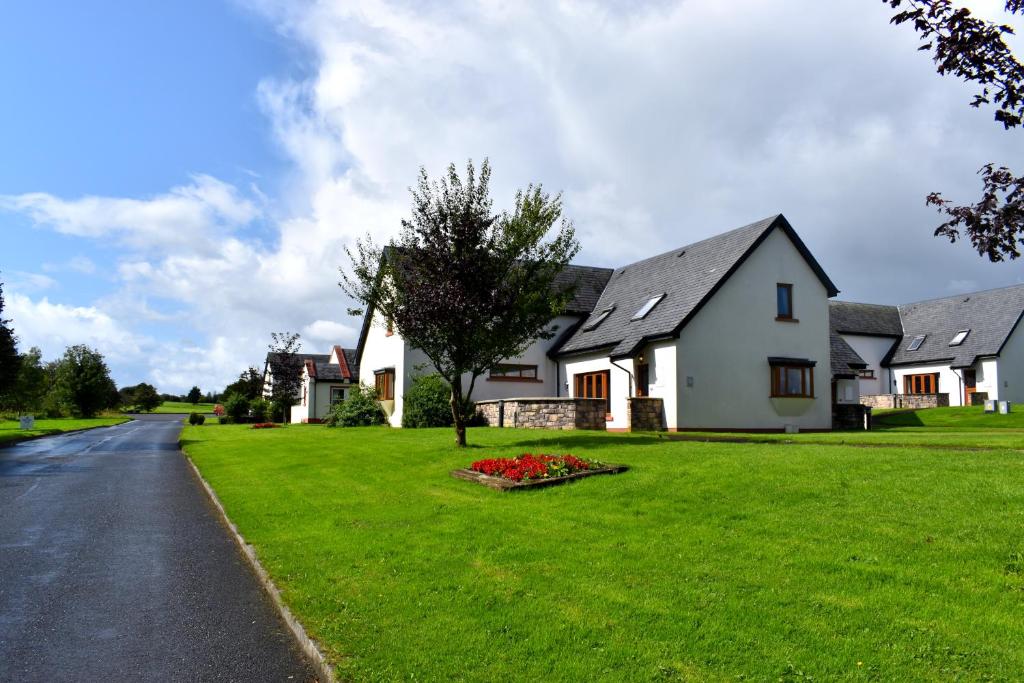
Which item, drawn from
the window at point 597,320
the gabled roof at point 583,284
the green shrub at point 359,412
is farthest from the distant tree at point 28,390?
the window at point 597,320

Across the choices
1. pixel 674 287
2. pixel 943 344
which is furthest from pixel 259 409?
pixel 943 344

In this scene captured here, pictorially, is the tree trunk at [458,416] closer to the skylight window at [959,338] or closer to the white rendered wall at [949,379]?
the white rendered wall at [949,379]

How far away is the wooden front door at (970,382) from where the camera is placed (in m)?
43.9

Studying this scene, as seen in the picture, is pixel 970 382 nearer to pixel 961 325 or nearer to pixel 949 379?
pixel 949 379

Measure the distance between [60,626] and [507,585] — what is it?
4136 millimetres

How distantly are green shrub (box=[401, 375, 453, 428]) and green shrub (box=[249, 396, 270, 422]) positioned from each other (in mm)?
33314

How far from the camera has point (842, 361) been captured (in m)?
34.7

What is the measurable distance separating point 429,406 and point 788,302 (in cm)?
1480

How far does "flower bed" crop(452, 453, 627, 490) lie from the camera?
482 inches

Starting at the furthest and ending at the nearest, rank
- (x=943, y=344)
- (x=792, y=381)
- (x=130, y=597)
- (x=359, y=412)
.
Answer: (x=943, y=344)
(x=359, y=412)
(x=792, y=381)
(x=130, y=597)

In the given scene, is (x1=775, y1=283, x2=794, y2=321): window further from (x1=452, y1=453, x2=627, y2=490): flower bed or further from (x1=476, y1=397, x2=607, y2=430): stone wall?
(x1=452, y1=453, x2=627, y2=490): flower bed

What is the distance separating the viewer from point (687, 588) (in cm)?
668

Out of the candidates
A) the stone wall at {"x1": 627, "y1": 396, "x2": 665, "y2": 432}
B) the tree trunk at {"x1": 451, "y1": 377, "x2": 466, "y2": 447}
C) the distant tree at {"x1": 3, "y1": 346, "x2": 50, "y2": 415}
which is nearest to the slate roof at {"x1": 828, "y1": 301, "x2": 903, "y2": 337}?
the stone wall at {"x1": 627, "y1": 396, "x2": 665, "y2": 432}

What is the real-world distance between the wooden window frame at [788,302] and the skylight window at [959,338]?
23.4m
